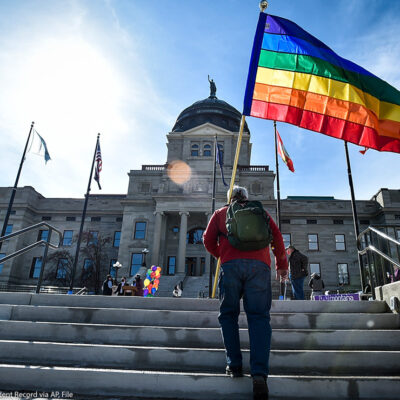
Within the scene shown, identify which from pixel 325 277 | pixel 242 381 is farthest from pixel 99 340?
pixel 325 277

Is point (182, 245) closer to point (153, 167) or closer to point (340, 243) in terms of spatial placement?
point (153, 167)

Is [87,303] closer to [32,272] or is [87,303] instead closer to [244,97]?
[244,97]

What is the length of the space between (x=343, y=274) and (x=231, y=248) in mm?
35028

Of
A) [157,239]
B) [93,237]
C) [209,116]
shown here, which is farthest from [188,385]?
[209,116]

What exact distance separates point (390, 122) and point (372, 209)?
3586cm

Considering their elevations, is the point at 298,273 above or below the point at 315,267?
below

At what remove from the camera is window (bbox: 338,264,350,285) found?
33.8m

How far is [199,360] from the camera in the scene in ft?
12.1

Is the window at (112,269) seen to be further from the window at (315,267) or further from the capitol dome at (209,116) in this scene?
the capitol dome at (209,116)

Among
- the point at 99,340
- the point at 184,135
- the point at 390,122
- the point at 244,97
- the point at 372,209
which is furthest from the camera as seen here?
the point at 184,135

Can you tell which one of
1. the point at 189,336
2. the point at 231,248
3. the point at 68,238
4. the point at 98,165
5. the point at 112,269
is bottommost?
the point at 189,336

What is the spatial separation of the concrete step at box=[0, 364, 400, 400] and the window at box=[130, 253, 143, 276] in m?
31.2

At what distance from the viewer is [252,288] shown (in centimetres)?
319

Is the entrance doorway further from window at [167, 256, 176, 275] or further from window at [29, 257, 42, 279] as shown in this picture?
window at [29, 257, 42, 279]
